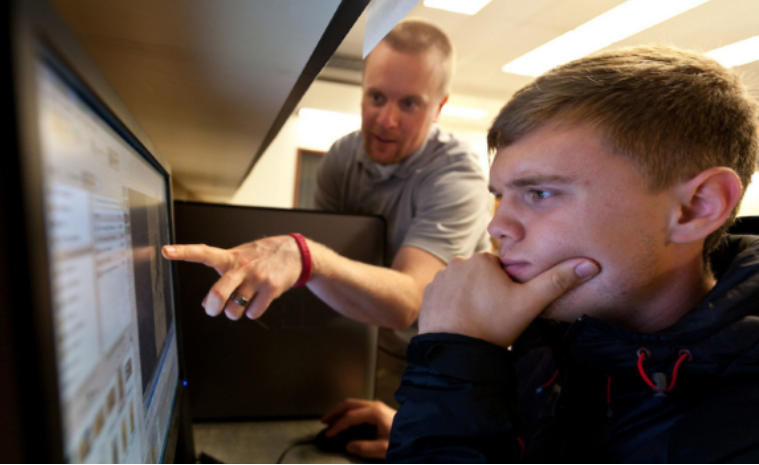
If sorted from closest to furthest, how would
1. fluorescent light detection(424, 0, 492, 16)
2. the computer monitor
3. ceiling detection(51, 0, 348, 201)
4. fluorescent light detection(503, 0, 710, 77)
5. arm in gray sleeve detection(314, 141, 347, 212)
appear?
the computer monitor
ceiling detection(51, 0, 348, 201)
arm in gray sleeve detection(314, 141, 347, 212)
fluorescent light detection(503, 0, 710, 77)
fluorescent light detection(424, 0, 492, 16)

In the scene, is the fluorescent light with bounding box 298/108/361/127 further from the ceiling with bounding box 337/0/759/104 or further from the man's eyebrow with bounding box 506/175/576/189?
the man's eyebrow with bounding box 506/175/576/189

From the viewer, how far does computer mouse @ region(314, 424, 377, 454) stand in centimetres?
92

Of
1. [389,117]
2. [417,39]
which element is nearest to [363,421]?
[389,117]

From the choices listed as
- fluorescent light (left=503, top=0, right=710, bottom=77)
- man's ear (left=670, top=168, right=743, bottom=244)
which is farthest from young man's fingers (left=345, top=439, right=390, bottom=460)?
fluorescent light (left=503, top=0, right=710, bottom=77)

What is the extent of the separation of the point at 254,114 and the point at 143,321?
0.58m

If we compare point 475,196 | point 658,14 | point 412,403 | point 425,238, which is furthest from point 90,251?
point 658,14

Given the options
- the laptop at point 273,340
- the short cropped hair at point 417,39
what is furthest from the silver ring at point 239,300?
the short cropped hair at point 417,39

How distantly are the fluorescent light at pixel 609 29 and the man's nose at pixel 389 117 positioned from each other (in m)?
0.62

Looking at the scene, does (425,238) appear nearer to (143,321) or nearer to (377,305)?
(377,305)

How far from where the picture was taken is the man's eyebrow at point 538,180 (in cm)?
67

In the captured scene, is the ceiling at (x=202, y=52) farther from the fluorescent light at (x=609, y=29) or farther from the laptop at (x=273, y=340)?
the fluorescent light at (x=609, y=29)

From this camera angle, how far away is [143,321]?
1.39ft

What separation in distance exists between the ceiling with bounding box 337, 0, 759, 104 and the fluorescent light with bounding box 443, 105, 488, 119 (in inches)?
22.9

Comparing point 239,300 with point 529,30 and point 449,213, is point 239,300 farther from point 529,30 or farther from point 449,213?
point 529,30
